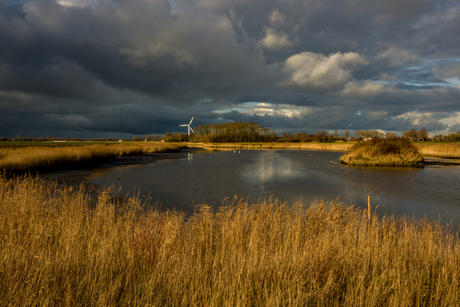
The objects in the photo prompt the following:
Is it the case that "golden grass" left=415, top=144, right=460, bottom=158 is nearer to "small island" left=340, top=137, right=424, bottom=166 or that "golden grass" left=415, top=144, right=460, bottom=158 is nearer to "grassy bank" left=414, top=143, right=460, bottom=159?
"grassy bank" left=414, top=143, right=460, bottom=159

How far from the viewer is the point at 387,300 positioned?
4.59 meters

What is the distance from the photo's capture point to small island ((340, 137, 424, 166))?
116 feet

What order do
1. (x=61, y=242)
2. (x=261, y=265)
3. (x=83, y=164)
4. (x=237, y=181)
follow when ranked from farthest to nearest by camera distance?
(x=83, y=164) → (x=237, y=181) → (x=61, y=242) → (x=261, y=265)

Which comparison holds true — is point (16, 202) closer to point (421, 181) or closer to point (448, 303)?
point (448, 303)

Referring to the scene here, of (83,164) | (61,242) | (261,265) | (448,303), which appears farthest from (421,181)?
(83,164)

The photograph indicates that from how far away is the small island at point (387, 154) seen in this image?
116 ft

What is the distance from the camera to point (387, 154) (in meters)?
36.0

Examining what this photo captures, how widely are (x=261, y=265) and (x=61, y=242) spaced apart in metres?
4.54

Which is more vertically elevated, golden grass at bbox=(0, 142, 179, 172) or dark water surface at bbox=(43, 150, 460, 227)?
golden grass at bbox=(0, 142, 179, 172)

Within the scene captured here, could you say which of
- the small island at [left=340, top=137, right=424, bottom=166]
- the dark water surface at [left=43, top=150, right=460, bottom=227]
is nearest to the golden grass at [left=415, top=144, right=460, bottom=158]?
the small island at [left=340, top=137, right=424, bottom=166]

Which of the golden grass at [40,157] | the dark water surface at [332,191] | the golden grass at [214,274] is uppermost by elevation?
the golden grass at [40,157]

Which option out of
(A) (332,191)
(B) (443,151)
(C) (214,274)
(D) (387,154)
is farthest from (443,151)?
(C) (214,274)

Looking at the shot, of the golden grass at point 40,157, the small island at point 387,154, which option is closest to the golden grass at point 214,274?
the golden grass at point 40,157

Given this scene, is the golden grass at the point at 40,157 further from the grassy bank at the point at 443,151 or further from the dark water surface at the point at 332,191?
the grassy bank at the point at 443,151
